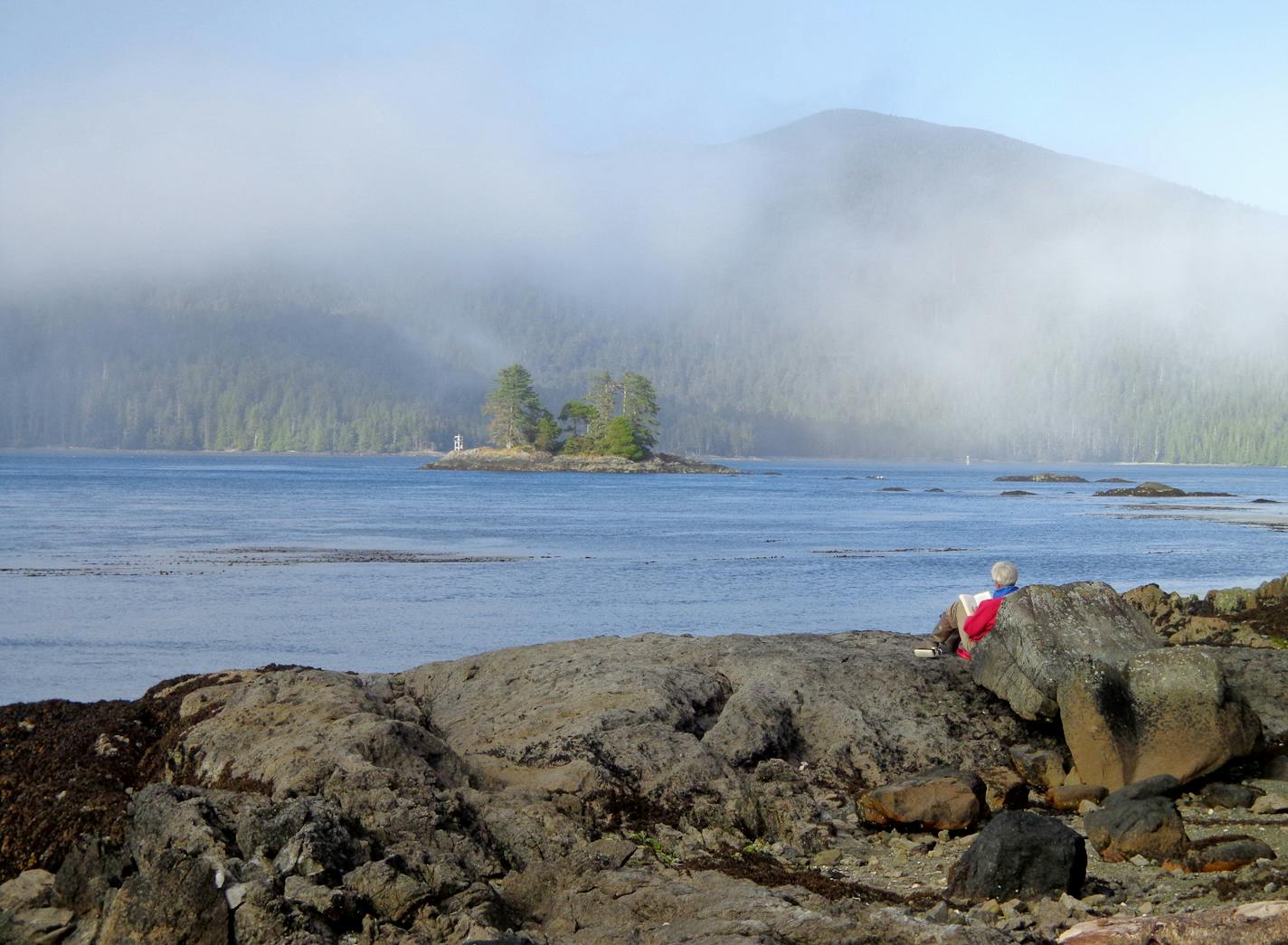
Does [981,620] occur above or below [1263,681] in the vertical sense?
above

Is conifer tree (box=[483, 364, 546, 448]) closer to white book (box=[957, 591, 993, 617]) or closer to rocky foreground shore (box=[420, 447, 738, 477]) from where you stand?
rocky foreground shore (box=[420, 447, 738, 477])

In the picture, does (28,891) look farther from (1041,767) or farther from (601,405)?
(601,405)

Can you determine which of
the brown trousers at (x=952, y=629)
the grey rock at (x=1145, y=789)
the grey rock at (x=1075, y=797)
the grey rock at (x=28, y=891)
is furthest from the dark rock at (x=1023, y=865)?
the grey rock at (x=28, y=891)

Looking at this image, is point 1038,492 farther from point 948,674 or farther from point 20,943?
point 20,943

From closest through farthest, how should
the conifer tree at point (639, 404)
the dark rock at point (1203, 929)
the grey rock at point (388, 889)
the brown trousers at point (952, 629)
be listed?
the dark rock at point (1203, 929) < the grey rock at point (388, 889) < the brown trousers at point (952, 629) < the conifer tree at point (639, 404)

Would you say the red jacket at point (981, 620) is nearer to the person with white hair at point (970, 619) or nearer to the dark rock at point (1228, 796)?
the person with white hair at point (970, 619)

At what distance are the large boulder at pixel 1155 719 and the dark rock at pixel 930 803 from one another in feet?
5.09

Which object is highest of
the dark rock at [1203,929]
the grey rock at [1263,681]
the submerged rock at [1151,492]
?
the grey rock at [1263,681]

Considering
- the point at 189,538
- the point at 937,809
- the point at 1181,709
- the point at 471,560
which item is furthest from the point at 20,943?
the point at 189,538

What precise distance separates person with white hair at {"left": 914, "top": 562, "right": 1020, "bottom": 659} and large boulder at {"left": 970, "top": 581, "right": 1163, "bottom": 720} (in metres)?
0.80

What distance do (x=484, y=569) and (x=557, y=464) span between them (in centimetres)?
12668

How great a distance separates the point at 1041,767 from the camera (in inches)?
468

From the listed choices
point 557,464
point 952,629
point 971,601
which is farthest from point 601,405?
point 971,601

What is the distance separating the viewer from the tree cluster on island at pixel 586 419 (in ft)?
544
